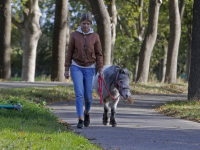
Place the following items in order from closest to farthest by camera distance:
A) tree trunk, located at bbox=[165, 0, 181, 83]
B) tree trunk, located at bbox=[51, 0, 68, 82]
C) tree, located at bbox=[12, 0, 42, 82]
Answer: tree trunk, located at bbox=[51, 0, 68, 82] < tree, located at bbox=[12, 0, 42, 82] < tree trunk, located at bbox=[165, 0, 181, 83]

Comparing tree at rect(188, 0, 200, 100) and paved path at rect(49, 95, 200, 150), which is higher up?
tree at rect(188, 0, 200, 100)

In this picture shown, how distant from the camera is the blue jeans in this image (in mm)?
8117

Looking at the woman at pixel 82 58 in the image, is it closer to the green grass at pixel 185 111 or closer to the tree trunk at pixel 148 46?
the green grass at pixel 185 111

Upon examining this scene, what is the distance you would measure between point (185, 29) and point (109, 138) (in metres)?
35.3

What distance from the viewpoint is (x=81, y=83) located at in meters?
8.16

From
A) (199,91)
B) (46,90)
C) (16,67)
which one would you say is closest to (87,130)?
(199,91)

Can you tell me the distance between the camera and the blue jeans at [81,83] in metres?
8.12

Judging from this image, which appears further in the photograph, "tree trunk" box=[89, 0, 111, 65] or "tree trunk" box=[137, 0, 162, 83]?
"tree trunk" box=[137, 0, 162, 83]

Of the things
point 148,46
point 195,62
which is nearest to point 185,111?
point 195,62

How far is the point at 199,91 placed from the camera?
45.9ft

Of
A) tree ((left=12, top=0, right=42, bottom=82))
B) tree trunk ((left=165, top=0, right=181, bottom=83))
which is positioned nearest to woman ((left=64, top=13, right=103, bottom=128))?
tree ((left=12, top=0, right=42, bottom=82))

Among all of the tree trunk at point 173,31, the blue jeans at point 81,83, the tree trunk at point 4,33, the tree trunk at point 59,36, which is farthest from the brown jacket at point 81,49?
the tree trunk at point 173,31

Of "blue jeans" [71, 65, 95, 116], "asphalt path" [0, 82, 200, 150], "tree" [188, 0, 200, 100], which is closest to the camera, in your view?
"asphalt path" [0, 82, 200, 150]

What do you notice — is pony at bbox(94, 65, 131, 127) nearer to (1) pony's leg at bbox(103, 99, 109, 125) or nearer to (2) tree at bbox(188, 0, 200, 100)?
(1) pony's leg at bbox(103, 99, 109, 125)
